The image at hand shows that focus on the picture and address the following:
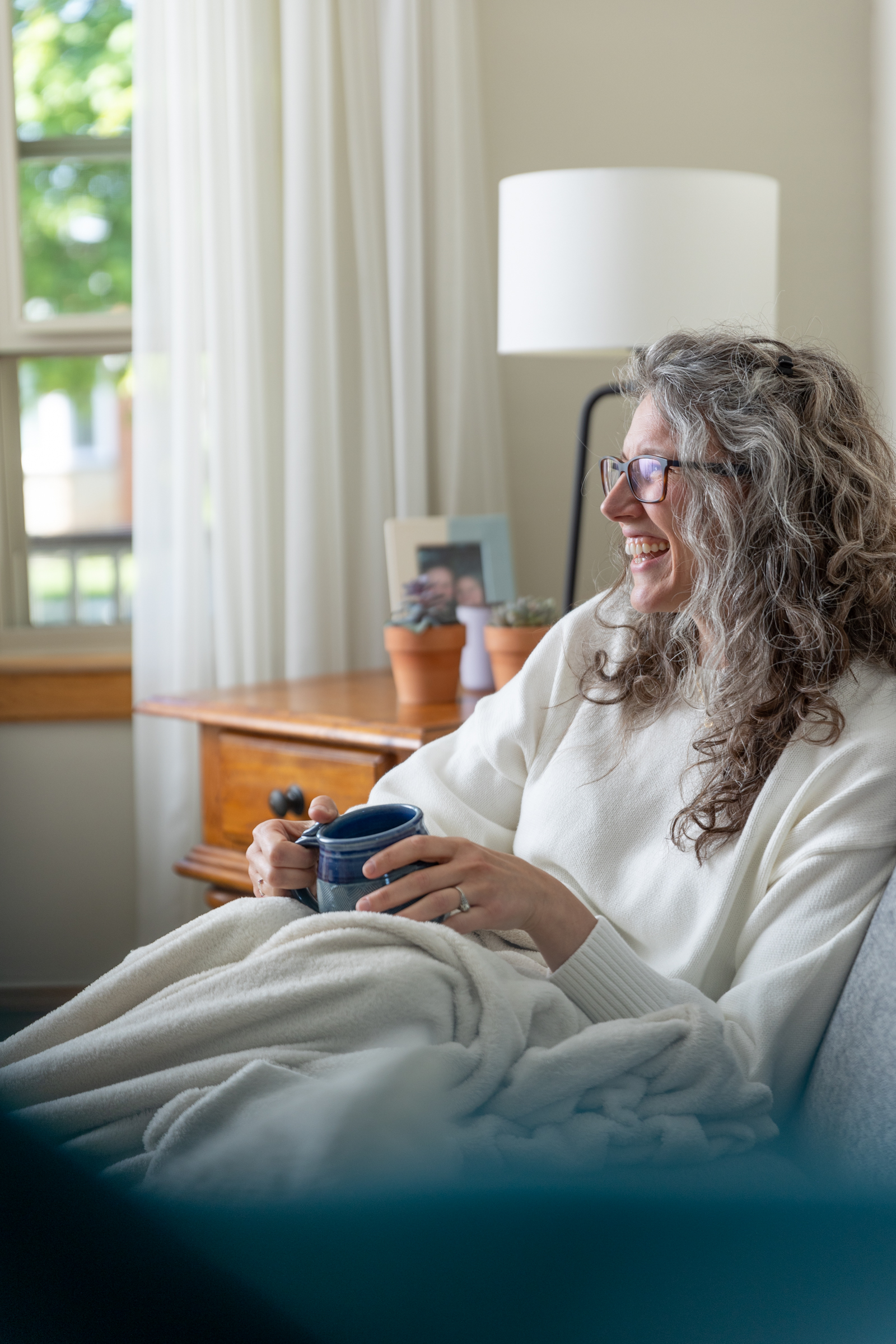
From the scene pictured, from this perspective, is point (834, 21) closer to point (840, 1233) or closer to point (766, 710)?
point (766, 710)

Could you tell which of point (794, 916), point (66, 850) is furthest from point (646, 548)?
point (66, 850)

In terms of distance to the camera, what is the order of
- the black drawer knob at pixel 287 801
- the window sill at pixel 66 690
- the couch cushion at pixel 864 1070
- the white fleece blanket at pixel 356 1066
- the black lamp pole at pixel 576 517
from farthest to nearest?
the window sill at pixel 66 690 < the black lamp pole at pixel 576 517 < the black drawer knob at pixel 287 801 < the couch cushion at pixel 864 1070 < the white fleece blanket at pixel 356 1066

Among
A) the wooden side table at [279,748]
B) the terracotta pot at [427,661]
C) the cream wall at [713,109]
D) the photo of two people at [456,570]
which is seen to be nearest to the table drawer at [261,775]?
the wooden side table at [279,748]

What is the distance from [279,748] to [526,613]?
0.40 m

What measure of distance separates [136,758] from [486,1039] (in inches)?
62.4

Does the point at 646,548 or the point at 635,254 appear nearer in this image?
the point at 646,548

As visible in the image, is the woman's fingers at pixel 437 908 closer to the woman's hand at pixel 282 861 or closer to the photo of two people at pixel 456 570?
the woman's hand at pixel 282 861

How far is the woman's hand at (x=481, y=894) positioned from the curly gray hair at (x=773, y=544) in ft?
0.55

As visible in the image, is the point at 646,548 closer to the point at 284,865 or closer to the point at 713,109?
the point at 284,865

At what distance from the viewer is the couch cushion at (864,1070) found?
2.54 feet

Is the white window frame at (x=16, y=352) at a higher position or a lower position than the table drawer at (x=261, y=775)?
higher

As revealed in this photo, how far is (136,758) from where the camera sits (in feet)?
7.23

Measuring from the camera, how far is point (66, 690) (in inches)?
91.3

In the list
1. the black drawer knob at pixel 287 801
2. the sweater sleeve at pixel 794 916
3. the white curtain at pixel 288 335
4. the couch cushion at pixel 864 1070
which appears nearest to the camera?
the couch cushion at pixel 864 1070
